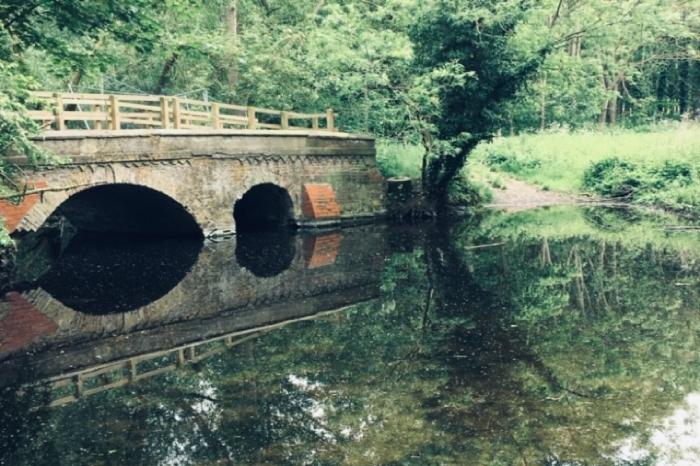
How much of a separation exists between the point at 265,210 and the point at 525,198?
11084 mm

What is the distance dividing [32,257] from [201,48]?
21.7ft

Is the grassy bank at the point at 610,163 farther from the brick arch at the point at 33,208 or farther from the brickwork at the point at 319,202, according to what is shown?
the brick arch at the point at 33,208

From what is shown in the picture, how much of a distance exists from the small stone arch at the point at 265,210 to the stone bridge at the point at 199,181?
0.03 metres

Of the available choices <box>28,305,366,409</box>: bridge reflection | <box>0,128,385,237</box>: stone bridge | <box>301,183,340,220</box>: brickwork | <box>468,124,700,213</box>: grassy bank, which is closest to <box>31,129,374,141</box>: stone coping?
<box>0,128,385,237</box>: stone bridge

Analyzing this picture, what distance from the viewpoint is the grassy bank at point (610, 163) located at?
24.5 meters

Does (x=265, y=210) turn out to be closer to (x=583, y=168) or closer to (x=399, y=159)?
(x=399, y=159)

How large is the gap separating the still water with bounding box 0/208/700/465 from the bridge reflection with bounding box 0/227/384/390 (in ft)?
0.18

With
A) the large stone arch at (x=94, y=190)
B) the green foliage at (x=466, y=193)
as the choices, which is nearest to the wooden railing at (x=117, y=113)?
the large stone arch at (x=94, y=190)

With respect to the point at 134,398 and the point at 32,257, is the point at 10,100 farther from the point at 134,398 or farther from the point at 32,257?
the point at 32,257

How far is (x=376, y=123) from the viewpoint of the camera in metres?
23.9

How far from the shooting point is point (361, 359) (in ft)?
29.5

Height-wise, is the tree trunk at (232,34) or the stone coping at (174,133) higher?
the tree trunk at (232,34)

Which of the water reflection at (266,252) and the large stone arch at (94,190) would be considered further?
the water reflection at (266,252)

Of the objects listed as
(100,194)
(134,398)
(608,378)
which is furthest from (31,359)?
(100,194)
